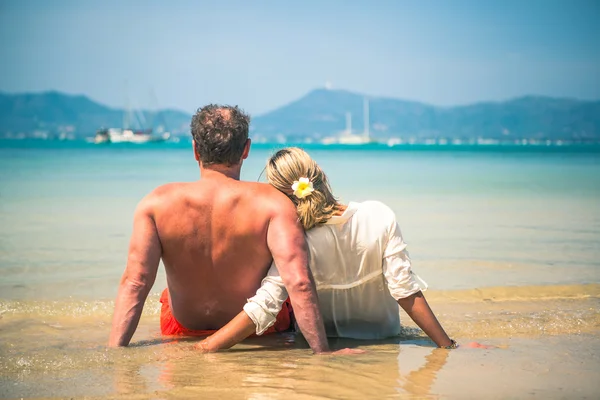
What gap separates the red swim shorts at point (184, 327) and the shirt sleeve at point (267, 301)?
0.56 metres

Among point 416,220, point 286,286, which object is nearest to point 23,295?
point 286,286

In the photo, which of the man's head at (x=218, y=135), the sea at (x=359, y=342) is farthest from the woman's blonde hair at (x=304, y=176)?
the sea at (x=359, y=342)

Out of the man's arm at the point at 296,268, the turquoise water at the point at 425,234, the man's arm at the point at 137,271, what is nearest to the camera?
the man's arm at the point at 296,268

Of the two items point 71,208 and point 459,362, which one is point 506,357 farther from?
point 71,208

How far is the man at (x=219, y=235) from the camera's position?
12.9 ft

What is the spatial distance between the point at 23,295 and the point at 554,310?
4.46m

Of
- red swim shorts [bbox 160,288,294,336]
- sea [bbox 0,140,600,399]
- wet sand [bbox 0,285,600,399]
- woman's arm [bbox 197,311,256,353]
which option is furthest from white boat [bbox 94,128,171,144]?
woman's arm [bbox 197,311,256,353]

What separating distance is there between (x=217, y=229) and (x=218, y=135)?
1.73 ft

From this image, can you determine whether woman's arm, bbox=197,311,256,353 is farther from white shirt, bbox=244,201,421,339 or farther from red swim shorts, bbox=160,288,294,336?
red swim shorts, bbox=160,288,294,336

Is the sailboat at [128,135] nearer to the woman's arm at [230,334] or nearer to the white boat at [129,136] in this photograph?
the white boat at [129,136]

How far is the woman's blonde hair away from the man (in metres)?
0.07

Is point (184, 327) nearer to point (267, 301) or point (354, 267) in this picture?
point (267, 301)

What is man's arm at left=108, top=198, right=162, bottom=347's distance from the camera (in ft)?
13.1

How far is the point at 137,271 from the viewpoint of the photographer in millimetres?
4016
